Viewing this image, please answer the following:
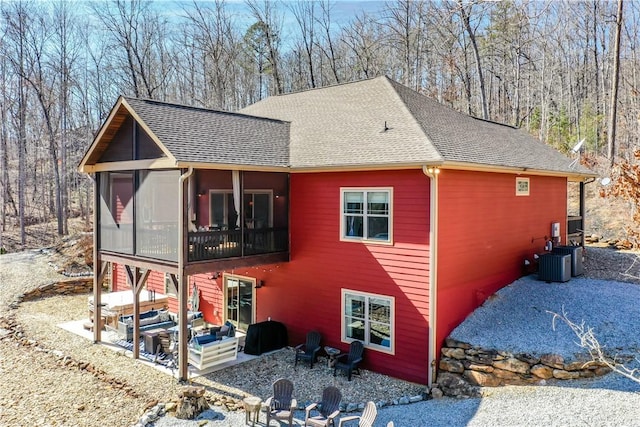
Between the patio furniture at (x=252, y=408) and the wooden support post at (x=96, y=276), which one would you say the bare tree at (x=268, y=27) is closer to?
the wooden support post at (x=96, y=276)

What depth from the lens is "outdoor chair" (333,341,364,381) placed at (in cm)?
1066

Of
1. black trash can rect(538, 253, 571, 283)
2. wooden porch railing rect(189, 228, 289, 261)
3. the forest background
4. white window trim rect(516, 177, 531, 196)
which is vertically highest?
the forest background

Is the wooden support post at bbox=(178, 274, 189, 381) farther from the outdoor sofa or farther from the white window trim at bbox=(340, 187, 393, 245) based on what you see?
the white window trim at bbox=(340, 187, 393, 245)

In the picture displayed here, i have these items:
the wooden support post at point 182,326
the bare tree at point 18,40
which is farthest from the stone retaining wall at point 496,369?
the bare tree at point 18,40

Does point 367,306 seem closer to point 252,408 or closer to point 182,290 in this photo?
point 252,408

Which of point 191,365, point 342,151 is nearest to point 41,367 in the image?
point 191,365

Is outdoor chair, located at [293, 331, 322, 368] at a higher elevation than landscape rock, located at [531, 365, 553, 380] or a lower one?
lower

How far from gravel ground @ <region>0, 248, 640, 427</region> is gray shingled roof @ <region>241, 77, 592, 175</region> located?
152 inches

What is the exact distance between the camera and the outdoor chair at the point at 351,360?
10656 mm

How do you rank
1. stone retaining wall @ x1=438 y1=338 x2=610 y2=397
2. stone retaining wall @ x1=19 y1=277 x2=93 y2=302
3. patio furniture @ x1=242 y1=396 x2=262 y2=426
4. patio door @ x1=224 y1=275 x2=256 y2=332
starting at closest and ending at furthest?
patio furniture @ x1=242 y1=396 x2=262 y2=426
stone retaining wall @ x1=438 y1=338 x2=610 y2=397
patio door @ x1=224 y1=275 x2=256 y2=332
stone retaining wall @ x1=19 y1=277 x2=93 y2=302

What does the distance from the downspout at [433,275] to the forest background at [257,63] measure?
21.0m

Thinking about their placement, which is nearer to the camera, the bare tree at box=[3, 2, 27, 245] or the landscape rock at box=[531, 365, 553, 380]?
the landscape rock at box=[531, 365, 553, 380]

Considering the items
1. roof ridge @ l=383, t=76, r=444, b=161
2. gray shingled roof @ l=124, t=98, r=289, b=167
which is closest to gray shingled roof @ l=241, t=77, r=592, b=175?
roof ridge @ l=383, t=76, r=444, b=161

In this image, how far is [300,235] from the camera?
1261 centimetres
